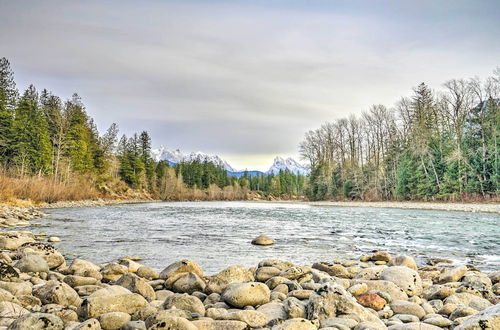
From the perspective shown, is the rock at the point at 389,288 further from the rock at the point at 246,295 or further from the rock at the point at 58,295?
the rock at the point at 58,295

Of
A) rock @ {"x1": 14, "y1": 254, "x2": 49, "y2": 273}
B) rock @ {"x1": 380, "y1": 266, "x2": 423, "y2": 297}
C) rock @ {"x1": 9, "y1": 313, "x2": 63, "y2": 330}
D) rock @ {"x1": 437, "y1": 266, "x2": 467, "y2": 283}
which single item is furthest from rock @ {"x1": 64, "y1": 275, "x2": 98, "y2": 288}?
rock @ {"x1": 437, "y1": 266, "x2": 467, "y2": 283}

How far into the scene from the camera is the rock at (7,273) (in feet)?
17.5

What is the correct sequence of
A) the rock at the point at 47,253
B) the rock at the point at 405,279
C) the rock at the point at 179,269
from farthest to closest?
the rock at the point at 47,253 < the rock at the point at 179,269 < the rock at the point at 405,279

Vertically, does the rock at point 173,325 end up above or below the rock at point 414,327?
above

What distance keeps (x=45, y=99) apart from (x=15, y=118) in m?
18.8

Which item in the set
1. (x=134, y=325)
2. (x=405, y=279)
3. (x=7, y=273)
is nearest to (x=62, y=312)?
(x=134, y=325)

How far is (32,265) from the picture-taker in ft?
21.6

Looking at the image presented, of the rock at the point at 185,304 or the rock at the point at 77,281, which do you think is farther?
the rock at the point at 77,281

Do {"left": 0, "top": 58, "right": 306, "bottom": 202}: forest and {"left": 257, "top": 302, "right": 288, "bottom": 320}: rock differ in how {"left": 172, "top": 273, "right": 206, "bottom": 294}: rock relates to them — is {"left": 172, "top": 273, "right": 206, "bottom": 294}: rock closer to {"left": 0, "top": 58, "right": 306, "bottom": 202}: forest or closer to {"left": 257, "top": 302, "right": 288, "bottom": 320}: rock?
{"left": 257, "top": 302, "right": 288, "bottom": 320}: rock

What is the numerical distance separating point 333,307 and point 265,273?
2.54m

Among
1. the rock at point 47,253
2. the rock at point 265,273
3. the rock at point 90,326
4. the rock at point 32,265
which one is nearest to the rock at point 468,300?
the rock at point 265,273

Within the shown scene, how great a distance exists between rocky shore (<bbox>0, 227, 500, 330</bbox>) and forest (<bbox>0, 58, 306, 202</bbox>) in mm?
25806

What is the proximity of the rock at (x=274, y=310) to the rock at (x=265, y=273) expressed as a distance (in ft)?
6.11

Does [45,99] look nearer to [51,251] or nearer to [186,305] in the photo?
[51,251]
